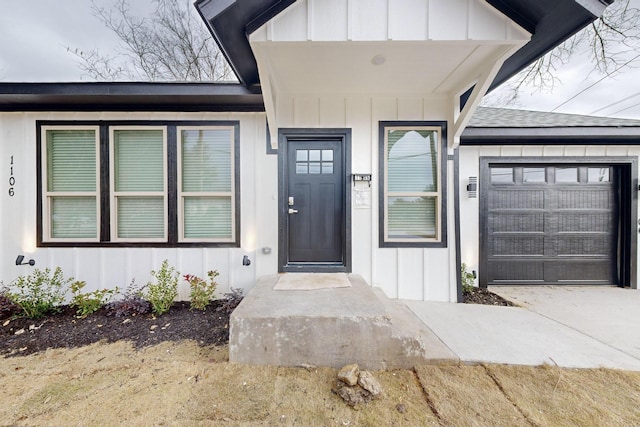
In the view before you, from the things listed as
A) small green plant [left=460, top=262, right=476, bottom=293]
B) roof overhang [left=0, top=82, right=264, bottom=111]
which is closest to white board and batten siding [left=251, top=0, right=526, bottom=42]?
roof overhang [left=0, top=82, right=264, bottom=111]

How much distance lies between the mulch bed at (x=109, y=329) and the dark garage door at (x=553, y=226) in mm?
3946

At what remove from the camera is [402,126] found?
10.2ft

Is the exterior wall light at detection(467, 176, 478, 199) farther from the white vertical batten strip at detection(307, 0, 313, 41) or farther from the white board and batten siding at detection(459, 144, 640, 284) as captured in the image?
the white vertical batten strip at detection(307, 0, 313, 41)

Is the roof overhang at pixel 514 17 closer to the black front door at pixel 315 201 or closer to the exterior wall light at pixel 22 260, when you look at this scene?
the black front door at pixel 315 201

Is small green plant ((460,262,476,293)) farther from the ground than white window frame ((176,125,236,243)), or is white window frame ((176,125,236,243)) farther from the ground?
white window frame ((176,125,236,243))

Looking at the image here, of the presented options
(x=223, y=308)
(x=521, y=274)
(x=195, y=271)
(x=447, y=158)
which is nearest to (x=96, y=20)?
(x=195, y=271)

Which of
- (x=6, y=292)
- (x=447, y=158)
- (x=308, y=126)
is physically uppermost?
(x=308, y=126)

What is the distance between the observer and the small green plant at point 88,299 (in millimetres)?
2709

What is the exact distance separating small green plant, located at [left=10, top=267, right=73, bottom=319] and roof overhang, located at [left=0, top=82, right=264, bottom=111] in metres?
1.96

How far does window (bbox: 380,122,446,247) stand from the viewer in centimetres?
315

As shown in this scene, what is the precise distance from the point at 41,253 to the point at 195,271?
1891 millimetres

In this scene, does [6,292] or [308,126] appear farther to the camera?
[308,126]

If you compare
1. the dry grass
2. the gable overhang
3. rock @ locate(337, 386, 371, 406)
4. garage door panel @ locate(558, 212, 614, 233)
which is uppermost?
the gable overhang

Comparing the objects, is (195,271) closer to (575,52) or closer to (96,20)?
(96,20)
